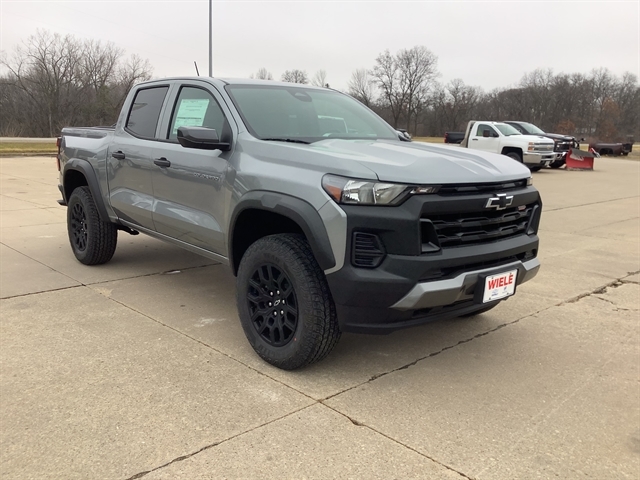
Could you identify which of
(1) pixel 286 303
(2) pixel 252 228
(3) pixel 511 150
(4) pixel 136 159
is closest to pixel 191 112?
(4) pixel 136 159

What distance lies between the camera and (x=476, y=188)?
3.10 m

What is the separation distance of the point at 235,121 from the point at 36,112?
48908 millimetres

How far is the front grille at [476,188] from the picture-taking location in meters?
2.97

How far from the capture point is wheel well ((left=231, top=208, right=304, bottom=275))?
349 cm

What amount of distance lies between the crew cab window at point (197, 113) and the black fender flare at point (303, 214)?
638 mm

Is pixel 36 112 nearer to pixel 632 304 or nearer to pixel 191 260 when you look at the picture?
pixel 191 260

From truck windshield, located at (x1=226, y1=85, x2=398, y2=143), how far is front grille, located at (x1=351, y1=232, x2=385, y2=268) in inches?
43.2

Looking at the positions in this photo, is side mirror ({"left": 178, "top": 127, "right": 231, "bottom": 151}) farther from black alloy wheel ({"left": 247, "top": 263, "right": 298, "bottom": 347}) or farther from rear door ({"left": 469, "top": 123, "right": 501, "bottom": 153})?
rear door ({"left": 469, "top": 123, "right": 501, "bottom": 153})

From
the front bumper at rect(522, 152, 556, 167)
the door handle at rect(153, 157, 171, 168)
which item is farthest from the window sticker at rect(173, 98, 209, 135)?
the front bumper at rect(522, 152, 556, 167)

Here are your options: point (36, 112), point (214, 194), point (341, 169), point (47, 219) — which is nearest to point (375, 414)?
point (341, 169)

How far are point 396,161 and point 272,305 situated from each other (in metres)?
1.15

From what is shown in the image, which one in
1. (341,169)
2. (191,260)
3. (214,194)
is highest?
(341,169)

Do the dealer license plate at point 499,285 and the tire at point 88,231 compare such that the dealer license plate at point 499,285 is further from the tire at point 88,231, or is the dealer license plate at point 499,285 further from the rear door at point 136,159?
the tire at point 88,231

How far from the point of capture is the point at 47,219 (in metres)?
8.32
